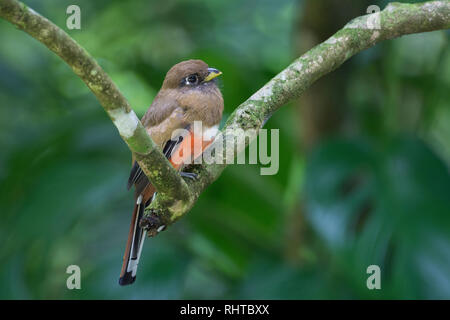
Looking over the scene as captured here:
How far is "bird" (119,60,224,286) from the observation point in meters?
1.50

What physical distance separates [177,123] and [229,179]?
1787mm

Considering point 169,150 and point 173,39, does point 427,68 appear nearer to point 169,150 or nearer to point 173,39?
point 173,39

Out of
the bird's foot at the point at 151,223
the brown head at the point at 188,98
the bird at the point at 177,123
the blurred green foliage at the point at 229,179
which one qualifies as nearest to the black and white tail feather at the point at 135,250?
the bird at the point at 177,123

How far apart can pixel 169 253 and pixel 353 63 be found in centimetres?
153

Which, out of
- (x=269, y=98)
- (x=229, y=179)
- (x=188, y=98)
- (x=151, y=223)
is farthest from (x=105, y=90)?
(x=229, y=179)

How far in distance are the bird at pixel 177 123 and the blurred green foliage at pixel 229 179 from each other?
35.8 inches

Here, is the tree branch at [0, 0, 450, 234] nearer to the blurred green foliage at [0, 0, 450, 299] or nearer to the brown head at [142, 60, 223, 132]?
the brown head at [142, 60, 223, 132]

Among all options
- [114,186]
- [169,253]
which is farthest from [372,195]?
[114,186]

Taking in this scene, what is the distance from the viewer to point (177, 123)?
1.56 metres

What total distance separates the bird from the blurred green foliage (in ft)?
2.98

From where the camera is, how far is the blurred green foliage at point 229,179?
2.66m

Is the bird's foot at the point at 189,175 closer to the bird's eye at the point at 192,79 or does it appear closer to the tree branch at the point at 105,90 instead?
the tree branch at the point at 105,90

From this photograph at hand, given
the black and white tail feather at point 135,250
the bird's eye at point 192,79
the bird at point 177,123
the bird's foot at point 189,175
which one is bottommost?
the black and white tail feather at point 135,250

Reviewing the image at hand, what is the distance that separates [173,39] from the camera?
3670 millimetres
